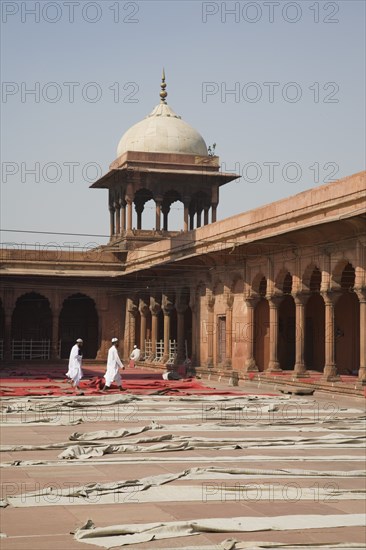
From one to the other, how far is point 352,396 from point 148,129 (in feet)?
72.2

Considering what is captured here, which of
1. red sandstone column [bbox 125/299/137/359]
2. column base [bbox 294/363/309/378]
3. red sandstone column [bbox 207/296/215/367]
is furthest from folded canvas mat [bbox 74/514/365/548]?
red sandstone column [bbox 125/299/137/359]

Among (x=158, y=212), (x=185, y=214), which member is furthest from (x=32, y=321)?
(x=185, y=214)

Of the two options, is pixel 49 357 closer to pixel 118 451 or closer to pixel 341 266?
pixel 341 266

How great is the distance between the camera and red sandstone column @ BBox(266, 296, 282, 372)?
75.3 ft

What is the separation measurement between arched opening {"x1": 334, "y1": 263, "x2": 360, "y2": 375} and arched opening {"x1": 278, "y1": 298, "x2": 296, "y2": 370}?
2425 millimetres

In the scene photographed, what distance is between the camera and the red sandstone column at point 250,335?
24297mm

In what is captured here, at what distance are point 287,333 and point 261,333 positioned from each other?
2088 mm

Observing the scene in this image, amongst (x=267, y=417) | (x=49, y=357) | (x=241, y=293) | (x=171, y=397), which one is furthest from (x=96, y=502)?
(x=49, y=357)

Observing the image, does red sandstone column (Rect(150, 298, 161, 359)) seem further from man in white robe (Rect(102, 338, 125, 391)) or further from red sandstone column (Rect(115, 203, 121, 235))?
man in white robe (Rect(102, 338, 125, 391))

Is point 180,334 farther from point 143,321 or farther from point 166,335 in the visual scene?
point 143,321

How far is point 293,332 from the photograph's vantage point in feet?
88.4

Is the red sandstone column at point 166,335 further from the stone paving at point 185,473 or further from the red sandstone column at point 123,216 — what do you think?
the stone paving at point 185,473

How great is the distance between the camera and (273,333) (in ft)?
75.9

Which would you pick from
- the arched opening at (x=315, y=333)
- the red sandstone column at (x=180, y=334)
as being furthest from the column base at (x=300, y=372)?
the red sandstone column at (x=180, y=334)
